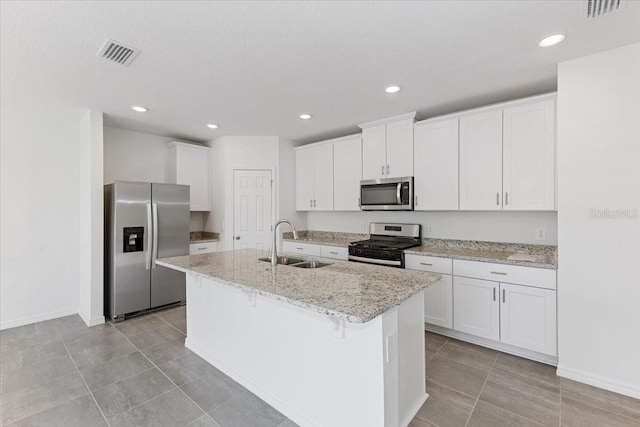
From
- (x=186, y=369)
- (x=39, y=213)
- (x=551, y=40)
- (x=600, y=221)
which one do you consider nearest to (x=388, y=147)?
(x=551, y=40)

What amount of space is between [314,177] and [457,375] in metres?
3.18

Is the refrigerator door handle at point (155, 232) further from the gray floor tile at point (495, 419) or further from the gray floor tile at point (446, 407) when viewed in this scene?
the gray floor tile at point (495, 419)

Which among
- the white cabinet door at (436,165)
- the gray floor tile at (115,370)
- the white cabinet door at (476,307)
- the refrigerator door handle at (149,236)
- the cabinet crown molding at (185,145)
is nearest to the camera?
the gray floor tile at (115,370)

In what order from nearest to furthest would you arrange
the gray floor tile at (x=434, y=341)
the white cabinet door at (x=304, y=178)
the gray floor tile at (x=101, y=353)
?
1. the gray floor tile at (x=101, y=353)
2. the gray floor tile at (x=434, y=341)
3. the white cabinet door at (x=304, y=178)

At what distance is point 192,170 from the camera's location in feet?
15.4

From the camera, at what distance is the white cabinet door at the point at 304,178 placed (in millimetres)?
4684

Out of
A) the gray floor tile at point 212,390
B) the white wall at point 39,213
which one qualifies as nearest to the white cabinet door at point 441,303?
the gray floor tile at point 212,390

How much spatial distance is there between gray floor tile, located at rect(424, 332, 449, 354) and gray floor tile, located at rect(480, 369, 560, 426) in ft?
1.78

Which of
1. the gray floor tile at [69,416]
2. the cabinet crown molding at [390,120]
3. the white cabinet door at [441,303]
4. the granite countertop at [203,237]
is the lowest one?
the gray floor tile at [69,416]

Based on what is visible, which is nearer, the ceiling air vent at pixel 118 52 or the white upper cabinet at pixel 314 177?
the ceiling air vent at pixel 118 52

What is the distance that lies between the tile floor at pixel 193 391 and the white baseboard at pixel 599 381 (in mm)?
57

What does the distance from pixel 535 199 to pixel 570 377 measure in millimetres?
1485

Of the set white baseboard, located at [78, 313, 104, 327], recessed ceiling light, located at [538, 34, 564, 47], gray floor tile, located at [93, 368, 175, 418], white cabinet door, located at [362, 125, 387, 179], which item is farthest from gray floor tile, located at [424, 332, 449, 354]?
white baseboard, located at [78, 313, 104, 327]

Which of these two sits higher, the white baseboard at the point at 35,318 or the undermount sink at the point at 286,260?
the undermount sink at the point at 286,260
